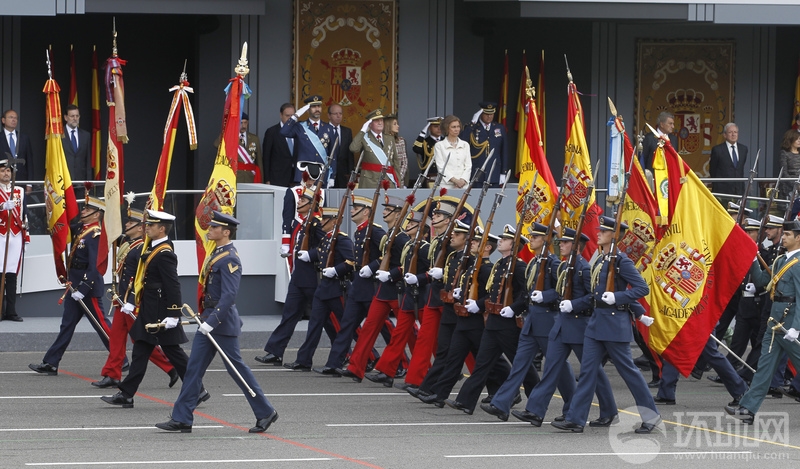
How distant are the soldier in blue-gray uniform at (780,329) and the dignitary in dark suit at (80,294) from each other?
233 inches

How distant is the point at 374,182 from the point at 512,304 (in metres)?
6.93

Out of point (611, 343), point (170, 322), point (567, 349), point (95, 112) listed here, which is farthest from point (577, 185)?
point (95, 112)

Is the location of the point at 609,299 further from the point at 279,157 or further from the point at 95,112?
the point at 95,112

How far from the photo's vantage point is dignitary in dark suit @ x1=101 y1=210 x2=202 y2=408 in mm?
11812

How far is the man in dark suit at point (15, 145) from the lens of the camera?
18.0m

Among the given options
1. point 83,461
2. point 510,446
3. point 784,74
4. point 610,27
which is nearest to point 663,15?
point 610,27

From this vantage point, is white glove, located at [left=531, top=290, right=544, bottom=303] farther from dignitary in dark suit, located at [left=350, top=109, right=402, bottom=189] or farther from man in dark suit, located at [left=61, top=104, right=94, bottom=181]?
man in dark suit, located at [left=61, top=104, right=94, bottom=181]

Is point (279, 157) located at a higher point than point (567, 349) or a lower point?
higher

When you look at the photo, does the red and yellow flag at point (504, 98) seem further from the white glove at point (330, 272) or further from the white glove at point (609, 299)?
the white glove at point (609, 299)

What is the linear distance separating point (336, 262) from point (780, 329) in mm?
4726

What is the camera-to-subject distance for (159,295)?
11945 mm

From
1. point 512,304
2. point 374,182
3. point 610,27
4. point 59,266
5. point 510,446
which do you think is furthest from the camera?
point 610,27

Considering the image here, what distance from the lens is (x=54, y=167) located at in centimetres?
1622

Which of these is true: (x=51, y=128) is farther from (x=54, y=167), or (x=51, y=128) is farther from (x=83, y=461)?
(x=83, y=461)
